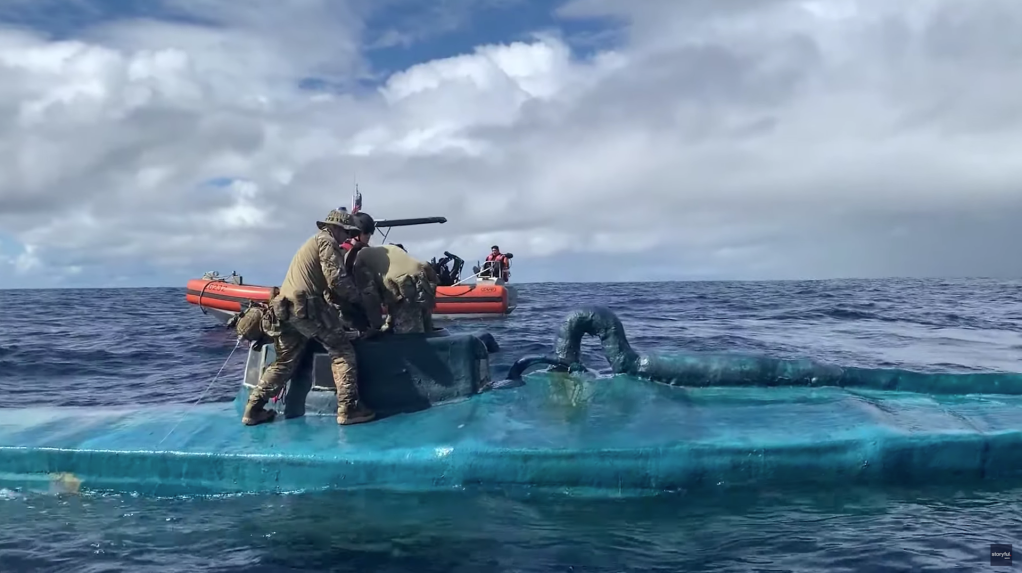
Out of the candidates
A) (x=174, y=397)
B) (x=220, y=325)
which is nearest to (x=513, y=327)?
(x=220, y=325)

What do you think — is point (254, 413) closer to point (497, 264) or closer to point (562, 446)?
point (562, 446)

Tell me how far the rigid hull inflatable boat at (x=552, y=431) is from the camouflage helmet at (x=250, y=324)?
1.57ft

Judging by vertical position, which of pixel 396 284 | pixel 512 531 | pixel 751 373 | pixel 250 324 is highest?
pixel 396 284

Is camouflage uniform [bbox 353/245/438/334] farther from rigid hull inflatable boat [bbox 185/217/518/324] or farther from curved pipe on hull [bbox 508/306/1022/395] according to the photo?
rigid hull inflatable boat [bbox 185/217/518/324]

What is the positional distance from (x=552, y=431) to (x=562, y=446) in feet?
1.36

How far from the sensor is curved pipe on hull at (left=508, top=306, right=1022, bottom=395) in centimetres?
853

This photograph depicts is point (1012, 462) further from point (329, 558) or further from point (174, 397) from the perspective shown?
point (174, 397)

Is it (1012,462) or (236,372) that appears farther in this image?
(236,372)

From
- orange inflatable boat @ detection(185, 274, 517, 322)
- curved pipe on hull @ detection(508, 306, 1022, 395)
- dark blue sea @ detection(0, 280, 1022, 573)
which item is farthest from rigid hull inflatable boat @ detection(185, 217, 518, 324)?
dark blue sea @ detection(0, 280, 1022, 573)

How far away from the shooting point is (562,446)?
685 cm

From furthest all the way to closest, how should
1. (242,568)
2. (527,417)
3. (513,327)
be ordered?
(513,327) → (527,417) → (242,568)

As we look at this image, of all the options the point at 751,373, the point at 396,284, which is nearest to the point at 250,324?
the point at 396,284

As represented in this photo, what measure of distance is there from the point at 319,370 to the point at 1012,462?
6.38 meters

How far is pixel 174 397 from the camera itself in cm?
1409
